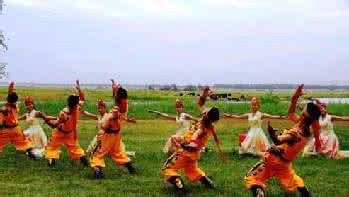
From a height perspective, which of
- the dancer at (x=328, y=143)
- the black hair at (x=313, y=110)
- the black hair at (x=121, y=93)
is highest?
the black hair at (x=121, y=93)

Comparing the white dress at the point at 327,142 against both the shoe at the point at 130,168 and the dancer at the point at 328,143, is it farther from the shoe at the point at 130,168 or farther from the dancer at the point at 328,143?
the shoe at the point at 130,168

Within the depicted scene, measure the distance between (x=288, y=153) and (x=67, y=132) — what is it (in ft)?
21.6

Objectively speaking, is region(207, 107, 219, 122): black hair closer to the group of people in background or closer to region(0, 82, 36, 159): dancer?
the group of people in background

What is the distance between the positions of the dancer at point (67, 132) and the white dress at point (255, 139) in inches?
192

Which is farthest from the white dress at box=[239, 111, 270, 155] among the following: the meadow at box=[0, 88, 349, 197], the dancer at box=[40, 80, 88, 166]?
the dancer at box=[40, 80, 88, 166]

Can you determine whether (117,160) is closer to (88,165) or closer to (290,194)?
(88,165)

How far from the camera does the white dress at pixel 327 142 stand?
19062 millimetres

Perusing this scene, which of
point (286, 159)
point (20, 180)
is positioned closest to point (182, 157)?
point (286, 159)

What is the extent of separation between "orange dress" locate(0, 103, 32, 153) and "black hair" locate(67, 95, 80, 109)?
1744mm

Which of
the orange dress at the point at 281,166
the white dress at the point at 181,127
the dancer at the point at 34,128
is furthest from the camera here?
the white dress at the point at 181,127

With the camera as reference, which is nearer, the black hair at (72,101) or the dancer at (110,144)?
the dancer at (110,144)

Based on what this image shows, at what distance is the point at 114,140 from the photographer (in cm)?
1544

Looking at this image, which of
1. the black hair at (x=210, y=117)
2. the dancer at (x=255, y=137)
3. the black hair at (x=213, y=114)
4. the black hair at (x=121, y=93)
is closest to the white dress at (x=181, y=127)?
the dancer at (x=255, y=137)

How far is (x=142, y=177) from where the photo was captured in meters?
15.2
